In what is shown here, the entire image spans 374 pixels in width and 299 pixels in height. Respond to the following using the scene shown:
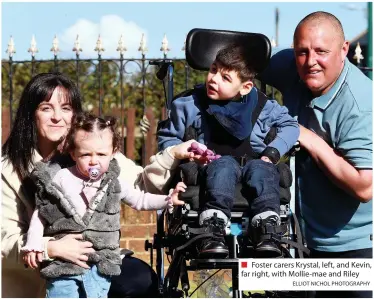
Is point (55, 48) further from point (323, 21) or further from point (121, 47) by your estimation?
point (323, 21)

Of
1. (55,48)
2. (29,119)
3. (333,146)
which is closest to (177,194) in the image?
(29,119)

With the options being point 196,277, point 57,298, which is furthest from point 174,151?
point 196,277

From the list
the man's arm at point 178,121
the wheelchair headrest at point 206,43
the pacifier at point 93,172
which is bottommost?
the pacifier at point 93,172

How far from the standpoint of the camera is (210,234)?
13.6ft

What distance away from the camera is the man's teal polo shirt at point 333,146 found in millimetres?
4852

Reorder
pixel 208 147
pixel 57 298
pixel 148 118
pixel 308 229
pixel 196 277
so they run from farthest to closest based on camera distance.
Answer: pixel 148 118, pixel 196 277, pixel 308 229, pixel 208 147, pixel 57 298

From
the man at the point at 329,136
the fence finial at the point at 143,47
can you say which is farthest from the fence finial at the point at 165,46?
the man at the point at 329,136

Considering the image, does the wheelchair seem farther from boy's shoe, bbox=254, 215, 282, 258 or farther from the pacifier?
the pacifier

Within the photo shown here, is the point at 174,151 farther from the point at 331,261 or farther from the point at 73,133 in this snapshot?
the point at 331,261

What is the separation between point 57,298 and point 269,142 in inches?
50.6

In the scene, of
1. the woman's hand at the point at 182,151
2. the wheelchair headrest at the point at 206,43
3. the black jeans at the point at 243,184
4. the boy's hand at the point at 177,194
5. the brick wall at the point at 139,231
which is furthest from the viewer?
the brick wall at the point at 139,231

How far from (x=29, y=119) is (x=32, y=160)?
0.20 meters

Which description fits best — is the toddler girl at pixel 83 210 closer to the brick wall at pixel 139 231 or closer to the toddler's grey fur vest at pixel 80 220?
the toddler's grey fur vest at pixel 80 220

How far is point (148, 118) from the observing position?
997cm
